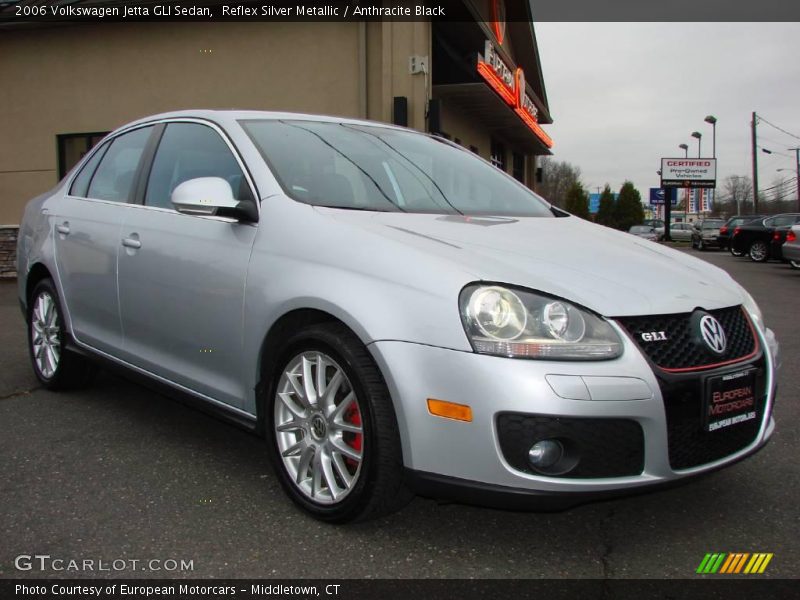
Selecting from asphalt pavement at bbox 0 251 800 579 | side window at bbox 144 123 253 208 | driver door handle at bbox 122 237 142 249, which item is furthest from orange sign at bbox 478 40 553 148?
asphalt pavement at bbox 0 251 800 579

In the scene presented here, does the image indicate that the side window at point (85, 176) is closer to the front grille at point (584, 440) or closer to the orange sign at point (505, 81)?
the front grille at point (584, 440)

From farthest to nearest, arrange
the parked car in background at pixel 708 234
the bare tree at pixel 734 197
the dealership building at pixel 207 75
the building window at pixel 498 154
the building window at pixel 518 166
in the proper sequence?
the bare tree at pixel 734 197
the parked car in background at pixel 708 234
the building window at pixel 518 166
the building window at pixel 498 154
the dealership building at pixel 207 75

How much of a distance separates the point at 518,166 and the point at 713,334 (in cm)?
2449

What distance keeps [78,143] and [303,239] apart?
495 inches

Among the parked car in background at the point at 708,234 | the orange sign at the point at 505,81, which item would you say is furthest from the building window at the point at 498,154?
the parked car in background at the point at 708,234

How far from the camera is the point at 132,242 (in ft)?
12.0

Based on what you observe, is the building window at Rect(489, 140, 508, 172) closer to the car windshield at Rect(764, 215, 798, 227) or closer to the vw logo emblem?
the car windshield at Rect(764, 215, 798, 227)

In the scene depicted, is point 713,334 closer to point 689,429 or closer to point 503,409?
point 689,429

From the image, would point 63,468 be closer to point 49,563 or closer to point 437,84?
point 49,563

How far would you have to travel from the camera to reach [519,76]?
52.8ft

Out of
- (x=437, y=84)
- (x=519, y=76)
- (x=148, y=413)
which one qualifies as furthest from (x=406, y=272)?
(x=519, y=76)

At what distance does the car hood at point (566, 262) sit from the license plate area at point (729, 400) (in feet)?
0.86

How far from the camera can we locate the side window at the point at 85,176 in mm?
4430
